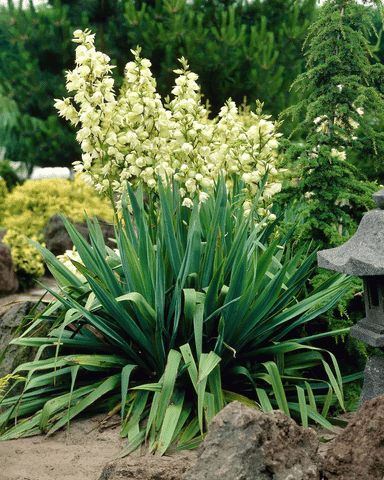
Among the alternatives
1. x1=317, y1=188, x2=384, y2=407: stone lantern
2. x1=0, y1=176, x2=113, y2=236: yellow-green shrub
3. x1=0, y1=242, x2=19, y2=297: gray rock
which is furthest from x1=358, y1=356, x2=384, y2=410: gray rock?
x1=0, y1=176, x2=113, y2=236: yellow-green shrub

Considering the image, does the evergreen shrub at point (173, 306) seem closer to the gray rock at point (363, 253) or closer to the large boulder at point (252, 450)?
the gray rock at point (363, 253)

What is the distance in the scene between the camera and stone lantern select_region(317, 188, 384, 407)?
2852 millimetres

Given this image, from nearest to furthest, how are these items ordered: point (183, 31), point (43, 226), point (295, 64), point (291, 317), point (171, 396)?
point (171, 396), point (291, 317), point (43, 226), point (183, 31), point (295, 64)

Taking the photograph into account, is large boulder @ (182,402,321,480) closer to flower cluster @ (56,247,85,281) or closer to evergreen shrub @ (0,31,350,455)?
evergreen shrub @ (0,31,350,455)

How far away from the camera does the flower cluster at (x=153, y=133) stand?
389cm

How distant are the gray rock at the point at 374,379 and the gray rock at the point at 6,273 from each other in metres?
4.86

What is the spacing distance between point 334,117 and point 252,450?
258 centimetres

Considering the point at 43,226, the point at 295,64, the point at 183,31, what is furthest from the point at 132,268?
the point at 295,64

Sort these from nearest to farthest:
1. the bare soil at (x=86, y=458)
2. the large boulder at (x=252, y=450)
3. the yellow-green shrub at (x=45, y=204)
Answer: the large boulder at (x=252, y=450) < the bare soil at (x=86, y=458) < the yellow-green shrub at (x=45, y=204)

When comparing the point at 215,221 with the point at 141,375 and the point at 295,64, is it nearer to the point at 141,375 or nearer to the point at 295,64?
the point at 141,375

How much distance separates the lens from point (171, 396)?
3.28 m

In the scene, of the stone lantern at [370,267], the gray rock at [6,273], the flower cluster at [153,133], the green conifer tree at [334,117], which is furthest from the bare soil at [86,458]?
the gray rock at [6,273]

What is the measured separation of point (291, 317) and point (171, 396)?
32.1 inches

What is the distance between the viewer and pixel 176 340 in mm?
3559
